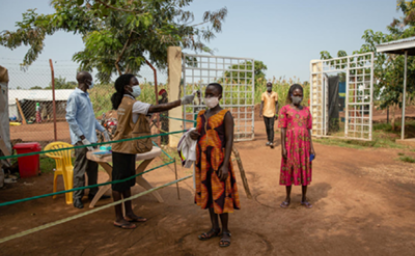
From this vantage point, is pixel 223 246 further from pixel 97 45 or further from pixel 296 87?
pixel 97 45

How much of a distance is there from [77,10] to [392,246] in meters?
9.00

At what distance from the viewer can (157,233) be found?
3.29 metres

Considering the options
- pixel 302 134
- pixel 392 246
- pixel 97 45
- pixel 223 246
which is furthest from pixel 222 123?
pixel 97 45

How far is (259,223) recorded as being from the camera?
11.5ft

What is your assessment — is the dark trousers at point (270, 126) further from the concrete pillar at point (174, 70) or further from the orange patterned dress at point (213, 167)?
the orange patterned dress at point (213, 167)

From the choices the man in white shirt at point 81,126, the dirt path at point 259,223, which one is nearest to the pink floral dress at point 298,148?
the dirt path at point 259,223

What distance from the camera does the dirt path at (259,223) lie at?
290 cm

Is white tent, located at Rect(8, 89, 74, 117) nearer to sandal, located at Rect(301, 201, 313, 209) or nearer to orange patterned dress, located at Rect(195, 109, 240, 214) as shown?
sandal, located at Rect(301, 201, 313, 209)

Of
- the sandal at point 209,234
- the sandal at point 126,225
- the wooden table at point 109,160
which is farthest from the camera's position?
the wooden table at point 109,160

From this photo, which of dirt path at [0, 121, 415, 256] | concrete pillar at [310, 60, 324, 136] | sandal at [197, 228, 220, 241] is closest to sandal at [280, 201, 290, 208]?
dirt path at [0, 121, 415, 256]

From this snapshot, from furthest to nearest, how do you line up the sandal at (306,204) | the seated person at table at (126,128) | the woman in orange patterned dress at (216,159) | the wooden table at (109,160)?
the sandal at (306,204) < the wooden table at (109,160) < the seated person at table at (126,128) < the woman in orange patterned dress at (216,159)

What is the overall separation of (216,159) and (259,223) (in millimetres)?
1159

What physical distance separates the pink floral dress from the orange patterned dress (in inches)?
48.1

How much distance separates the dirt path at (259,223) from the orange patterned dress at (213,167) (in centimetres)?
44
